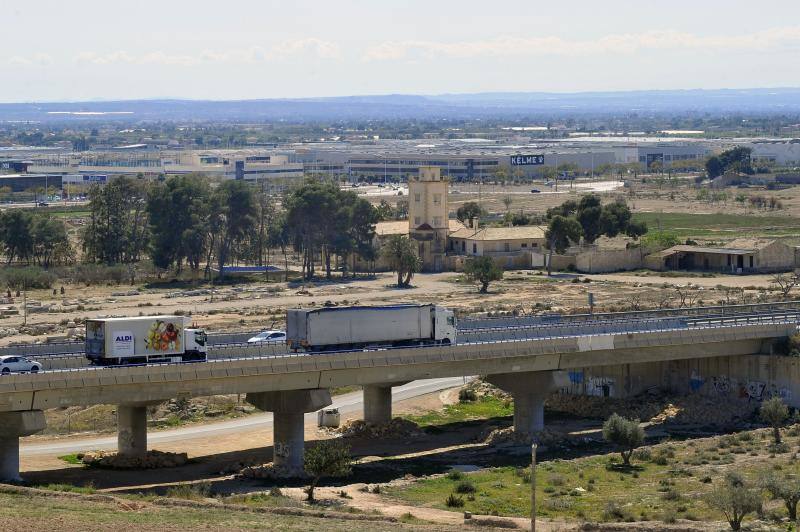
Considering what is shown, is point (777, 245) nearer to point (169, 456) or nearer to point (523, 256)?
point (523, 256)

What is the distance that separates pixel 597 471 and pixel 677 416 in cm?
1204

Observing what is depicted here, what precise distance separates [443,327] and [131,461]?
1354 cm

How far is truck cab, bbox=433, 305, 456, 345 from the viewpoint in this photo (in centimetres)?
5969

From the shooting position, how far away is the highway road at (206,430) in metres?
58.5

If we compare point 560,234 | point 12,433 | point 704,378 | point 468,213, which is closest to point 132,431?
point 12,433

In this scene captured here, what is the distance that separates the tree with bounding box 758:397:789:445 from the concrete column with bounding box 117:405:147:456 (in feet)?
80.7

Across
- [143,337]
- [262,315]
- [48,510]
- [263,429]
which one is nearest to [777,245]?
[262,315]

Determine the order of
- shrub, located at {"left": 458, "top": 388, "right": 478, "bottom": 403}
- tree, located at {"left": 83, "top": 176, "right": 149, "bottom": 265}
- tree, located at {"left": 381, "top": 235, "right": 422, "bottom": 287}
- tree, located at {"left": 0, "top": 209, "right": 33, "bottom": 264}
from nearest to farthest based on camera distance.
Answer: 1. shrub, located at {"left": 458, "top": 388, "right": 478, "bottom": 403}
2. tree, located at {"left": 381, "top": 235, "right": 422, "bottom": 287}
3. tree, located at {"left": 0, "top": 209, "right": 33, "bottom": 264}
4. tree, located at {"left": 83, "top": 176, "right": 149, "bottom": 265}

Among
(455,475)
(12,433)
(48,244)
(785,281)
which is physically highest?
(12,433)

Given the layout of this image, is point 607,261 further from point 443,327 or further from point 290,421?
point 290,421

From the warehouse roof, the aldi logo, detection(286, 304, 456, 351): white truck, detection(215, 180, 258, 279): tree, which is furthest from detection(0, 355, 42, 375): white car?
the warehouse roof

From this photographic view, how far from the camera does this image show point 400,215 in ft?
540

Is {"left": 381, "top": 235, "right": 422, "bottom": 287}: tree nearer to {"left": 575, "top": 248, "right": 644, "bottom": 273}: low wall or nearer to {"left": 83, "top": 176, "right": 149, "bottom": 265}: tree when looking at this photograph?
{"left": 575, "top": 248, "right": 644, "bottom": 273}: low wall

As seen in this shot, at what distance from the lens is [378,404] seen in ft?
207
